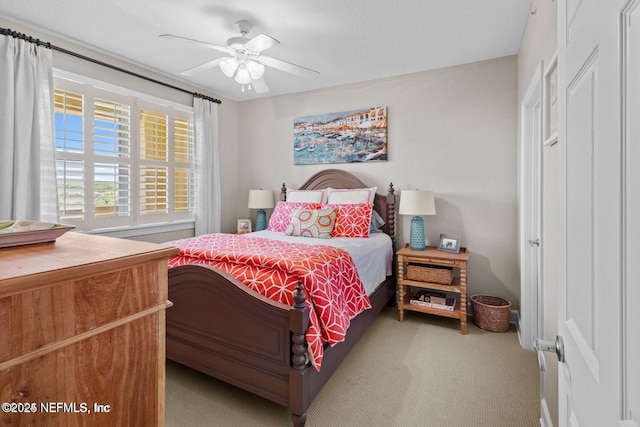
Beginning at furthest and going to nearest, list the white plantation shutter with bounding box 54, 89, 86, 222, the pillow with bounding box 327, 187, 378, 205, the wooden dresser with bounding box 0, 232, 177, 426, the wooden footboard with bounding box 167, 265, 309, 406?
the pillow with bounding box 327, 187, 378, 205 < the white plantation shutter with bounding box 54, 89, 86, 222 < the wooden footboard with bounding box 167, 265, 309, 406 < the wooden dresser with bounding box 0, 232, 177, 426

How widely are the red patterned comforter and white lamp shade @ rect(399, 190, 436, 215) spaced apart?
3.43ft

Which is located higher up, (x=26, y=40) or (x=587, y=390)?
(x=26, y=40)

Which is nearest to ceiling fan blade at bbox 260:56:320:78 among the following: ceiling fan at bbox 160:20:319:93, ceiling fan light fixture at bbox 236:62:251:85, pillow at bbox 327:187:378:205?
ceiling fan at bbox 160:20:319:93

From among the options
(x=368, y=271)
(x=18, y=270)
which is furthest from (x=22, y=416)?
(x=368, y=271)

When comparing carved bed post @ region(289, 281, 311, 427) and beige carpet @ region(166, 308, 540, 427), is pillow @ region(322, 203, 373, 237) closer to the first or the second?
beige carpet @ region(166, 308, 540, 427)

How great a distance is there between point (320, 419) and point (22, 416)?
5.10 ft

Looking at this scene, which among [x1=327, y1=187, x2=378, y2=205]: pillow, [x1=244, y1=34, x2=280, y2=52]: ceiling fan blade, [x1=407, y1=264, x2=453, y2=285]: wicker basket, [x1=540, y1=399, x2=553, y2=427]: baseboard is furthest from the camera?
[x1=327, y1=187, x2=378, y2=205]: pillow

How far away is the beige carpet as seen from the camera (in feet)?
5.79

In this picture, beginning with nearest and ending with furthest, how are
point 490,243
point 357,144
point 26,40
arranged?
point 26,40, point 490,243, point 357,144

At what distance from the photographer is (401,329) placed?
2.92 m

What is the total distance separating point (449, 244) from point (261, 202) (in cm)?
233

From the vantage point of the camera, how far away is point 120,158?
10.7 feet

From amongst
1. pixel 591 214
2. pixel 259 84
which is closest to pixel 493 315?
pixel 591 214

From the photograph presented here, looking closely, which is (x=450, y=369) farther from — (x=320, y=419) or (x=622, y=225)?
(x=622, y=225)
